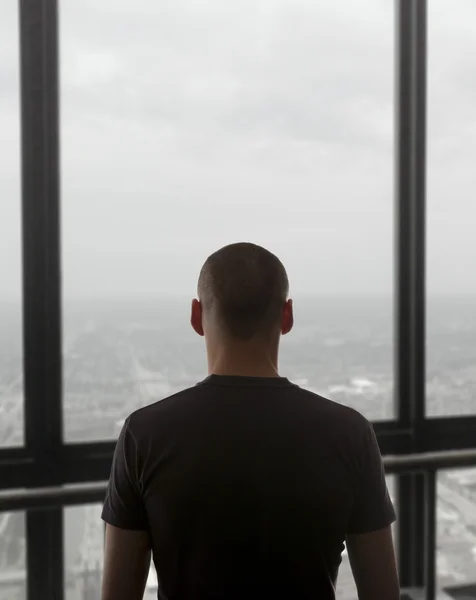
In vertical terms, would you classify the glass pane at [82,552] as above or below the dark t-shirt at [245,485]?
below

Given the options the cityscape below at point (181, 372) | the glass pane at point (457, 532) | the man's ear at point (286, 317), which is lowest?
the glass pane at point (457, 532)

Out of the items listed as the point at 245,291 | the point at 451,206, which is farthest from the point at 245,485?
the point at 451,206

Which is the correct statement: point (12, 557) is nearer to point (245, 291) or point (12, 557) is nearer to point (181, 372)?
point (181, 372)

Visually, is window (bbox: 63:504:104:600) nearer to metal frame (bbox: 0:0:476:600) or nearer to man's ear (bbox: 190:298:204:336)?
metal frame (bbox: 0:0:476:600)

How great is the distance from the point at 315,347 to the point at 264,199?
1.95 feet

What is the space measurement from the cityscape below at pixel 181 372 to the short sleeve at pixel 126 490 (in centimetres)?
A: 115

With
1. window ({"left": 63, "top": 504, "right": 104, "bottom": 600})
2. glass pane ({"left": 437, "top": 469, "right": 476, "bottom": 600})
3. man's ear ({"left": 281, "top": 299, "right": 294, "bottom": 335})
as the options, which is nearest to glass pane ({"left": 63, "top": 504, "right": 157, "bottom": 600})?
window ({"left": 63, "top": 504, "right": 104, "bottom": 600})

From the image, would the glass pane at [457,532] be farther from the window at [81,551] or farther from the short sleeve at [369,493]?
the short sleeve at [369,493]

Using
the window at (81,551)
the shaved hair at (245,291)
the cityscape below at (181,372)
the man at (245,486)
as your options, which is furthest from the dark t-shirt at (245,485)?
the window at (81,551)

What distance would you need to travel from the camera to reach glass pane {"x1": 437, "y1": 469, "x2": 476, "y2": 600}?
220 cm

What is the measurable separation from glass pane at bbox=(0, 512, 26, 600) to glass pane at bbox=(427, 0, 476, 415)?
1539 millimetres

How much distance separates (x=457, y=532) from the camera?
2.27 metres

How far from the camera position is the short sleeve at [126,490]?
86 cm

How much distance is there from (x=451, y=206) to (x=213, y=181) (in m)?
0.95
